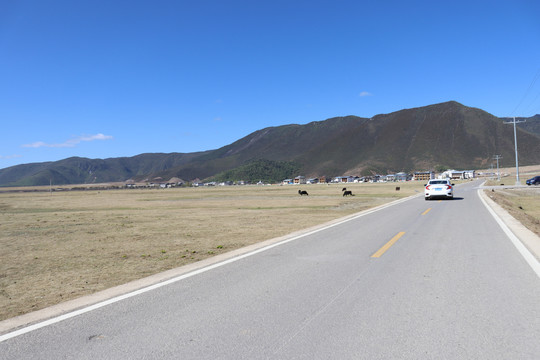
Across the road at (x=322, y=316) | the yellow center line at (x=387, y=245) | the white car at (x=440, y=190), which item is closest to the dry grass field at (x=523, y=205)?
the white car at (x=440, y=190)

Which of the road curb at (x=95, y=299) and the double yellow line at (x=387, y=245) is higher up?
the road curb at (x=95, y=299)

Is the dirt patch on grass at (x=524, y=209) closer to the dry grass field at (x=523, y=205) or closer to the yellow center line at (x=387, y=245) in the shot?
the dry grass field at (x=523, y=205)

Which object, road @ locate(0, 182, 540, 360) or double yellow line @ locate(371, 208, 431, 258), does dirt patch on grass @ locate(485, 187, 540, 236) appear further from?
road @ locate(0, 182, 540, 360)

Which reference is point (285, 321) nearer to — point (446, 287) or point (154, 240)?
point (446, 287)

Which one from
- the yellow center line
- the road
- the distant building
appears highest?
the road

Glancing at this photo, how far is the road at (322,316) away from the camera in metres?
3.76

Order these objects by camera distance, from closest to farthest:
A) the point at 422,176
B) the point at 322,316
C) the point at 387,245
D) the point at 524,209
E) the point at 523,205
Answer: the point at 322,316 < the point at 387,245 < the point at 524,209 < the point at 523,205 < the point at 422,176

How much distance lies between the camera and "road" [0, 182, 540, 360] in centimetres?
376

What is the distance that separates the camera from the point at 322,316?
15.2 feet

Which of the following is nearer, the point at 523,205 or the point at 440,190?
the point at 523,205

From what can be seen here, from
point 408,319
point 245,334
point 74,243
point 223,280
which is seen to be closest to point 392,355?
point 408,319

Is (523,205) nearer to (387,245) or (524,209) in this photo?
(524,209)

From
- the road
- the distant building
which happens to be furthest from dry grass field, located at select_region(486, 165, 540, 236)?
the distant building

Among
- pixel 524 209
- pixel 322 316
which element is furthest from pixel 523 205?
pixel 322 316
